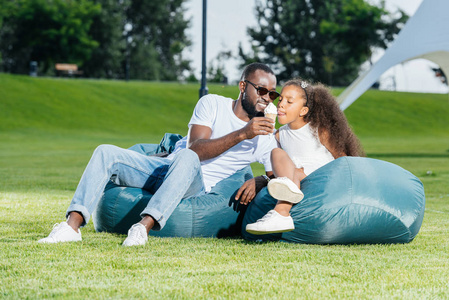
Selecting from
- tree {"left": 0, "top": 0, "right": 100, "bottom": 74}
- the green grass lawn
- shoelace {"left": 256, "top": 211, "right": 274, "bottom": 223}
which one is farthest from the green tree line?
shoelace {"left": 256, "top": 211, "right": 274, "bottom": 223}

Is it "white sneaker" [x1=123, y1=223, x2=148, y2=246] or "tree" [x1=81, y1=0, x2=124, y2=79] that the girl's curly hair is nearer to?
"white sneaker" [x1=123, y1=223, x2=148, y2=246]

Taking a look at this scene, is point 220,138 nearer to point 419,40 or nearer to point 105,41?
point 419,40

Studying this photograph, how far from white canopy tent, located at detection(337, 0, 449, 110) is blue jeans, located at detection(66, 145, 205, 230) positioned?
32.2 feet

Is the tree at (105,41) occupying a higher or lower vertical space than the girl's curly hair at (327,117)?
lower

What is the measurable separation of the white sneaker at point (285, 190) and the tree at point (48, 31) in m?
47.4

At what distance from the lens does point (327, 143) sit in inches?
203

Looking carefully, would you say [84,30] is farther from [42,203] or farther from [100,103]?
[42,203]

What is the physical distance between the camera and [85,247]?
4.19 meters

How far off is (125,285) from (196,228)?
1776 mm

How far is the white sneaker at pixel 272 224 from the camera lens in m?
4.22

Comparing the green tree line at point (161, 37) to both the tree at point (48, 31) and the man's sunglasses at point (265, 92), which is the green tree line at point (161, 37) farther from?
the man's sunglasses at point (265, 92)

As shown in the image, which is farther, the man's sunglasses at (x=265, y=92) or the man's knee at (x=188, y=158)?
the man's sunglasses at (x=265, y=92)

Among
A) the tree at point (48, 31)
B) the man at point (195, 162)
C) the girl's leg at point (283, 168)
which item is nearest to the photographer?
the man at point (195, 162)

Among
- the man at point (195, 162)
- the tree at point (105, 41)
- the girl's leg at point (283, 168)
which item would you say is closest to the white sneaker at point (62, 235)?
the man at point (195, 162)
